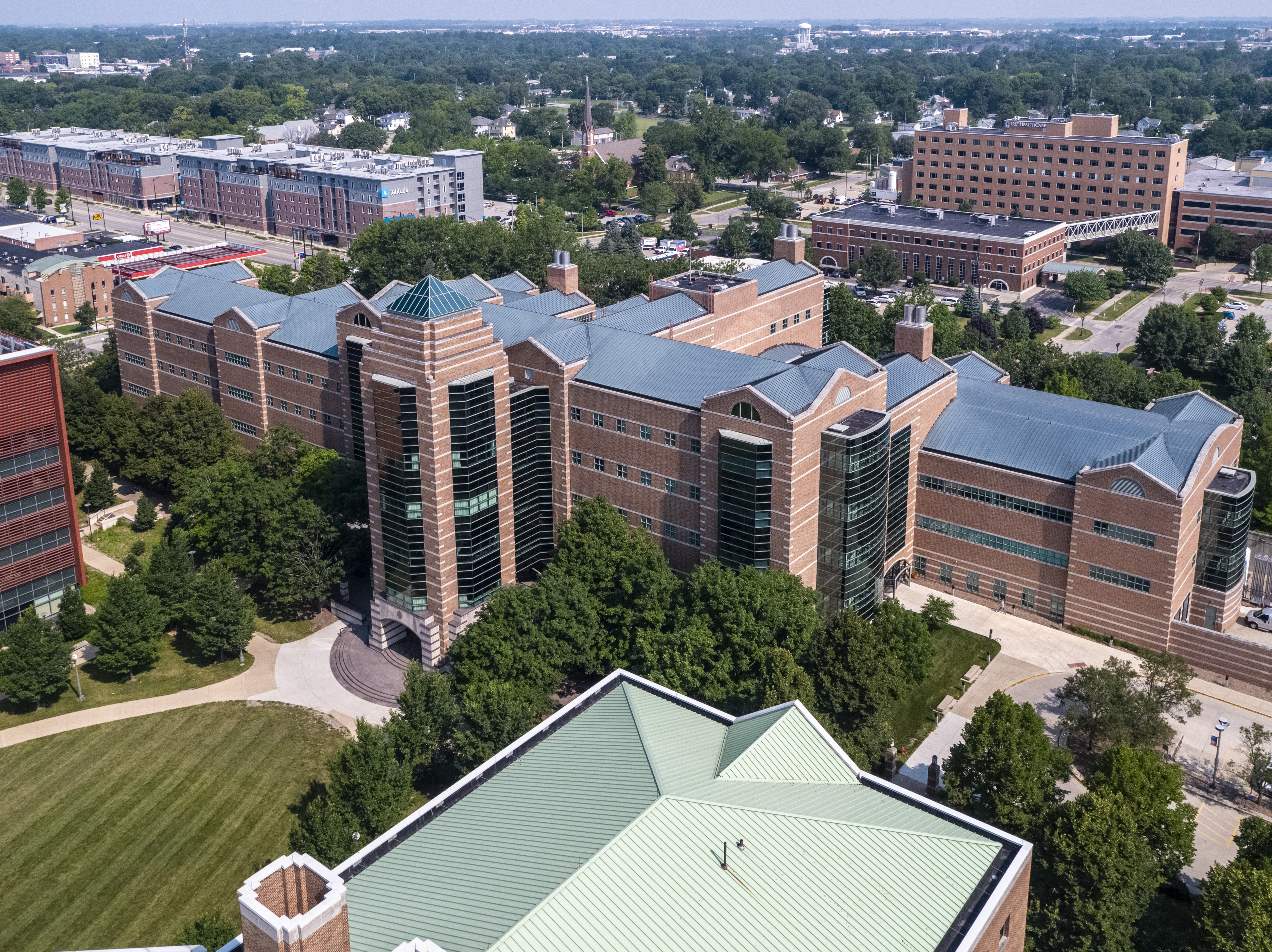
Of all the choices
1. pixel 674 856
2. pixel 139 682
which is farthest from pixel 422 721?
pixel 139 682

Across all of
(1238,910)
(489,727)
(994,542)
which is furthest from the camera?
(994,542)

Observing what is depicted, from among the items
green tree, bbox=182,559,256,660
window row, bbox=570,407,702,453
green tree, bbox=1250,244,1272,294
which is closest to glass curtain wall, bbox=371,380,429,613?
green tree, bbox=182,559,256,660

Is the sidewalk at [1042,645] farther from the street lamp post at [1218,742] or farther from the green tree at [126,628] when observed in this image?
the green tree at [126,628]

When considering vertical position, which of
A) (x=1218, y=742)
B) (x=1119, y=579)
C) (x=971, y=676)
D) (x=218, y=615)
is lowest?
(x=971, y=676)

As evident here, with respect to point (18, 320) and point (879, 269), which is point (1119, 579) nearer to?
point (879, 269)

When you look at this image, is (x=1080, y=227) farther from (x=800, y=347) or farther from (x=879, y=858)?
(x=879, y=858)

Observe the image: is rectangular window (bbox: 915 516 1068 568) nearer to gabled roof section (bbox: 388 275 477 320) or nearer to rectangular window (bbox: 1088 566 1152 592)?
rectangular window (bbox: 1088 566 1152 592)

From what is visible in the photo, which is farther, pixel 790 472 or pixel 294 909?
pixel 790 472
